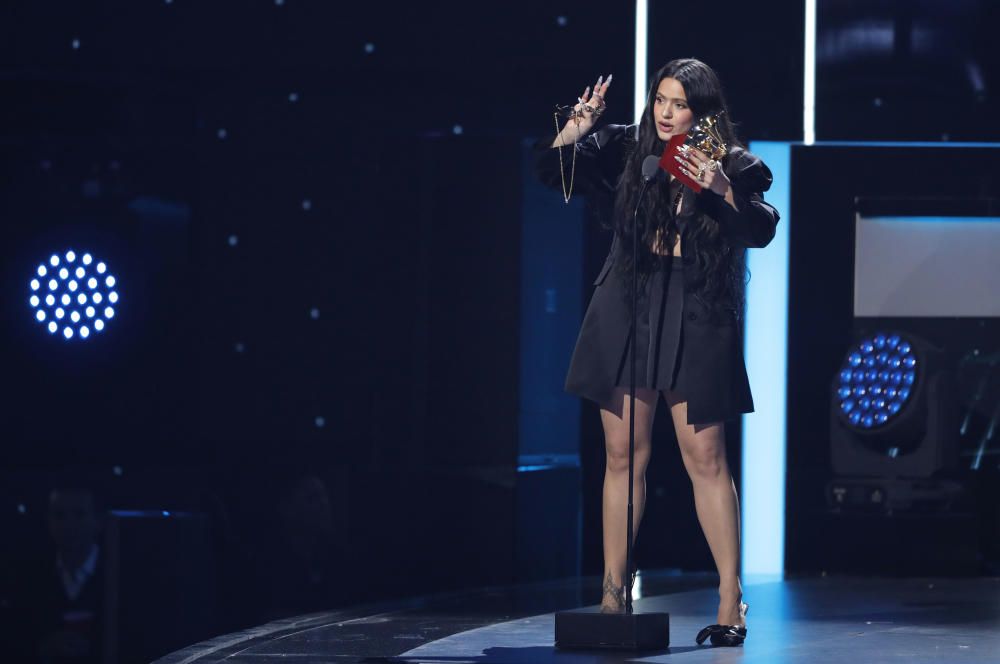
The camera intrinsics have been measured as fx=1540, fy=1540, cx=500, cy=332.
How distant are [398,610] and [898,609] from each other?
1.14m

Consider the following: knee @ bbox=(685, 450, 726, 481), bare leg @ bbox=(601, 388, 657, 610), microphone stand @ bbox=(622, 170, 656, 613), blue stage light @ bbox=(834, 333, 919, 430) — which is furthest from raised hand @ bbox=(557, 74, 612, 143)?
blue stage light @ bbox=(834, 333, 919, 430)

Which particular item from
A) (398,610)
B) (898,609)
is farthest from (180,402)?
(898,609)

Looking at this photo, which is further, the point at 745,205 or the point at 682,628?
the point at 682,628

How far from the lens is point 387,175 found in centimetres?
456

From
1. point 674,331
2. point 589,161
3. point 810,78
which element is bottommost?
point 674,331

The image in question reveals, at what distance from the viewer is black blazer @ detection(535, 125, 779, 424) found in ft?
9.06

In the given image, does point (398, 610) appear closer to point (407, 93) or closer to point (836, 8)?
point (407, 93)

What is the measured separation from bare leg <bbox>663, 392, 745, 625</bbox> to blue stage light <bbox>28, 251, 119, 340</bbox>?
254 centimetres

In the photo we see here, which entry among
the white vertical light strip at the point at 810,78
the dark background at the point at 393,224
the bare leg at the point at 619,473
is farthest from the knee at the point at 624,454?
the white vertical light strip at the point at 810,78

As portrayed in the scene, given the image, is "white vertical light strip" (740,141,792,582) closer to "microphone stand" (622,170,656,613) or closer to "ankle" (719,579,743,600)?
"ankle" (719,579,743,600)

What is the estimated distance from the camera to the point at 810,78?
4457mm

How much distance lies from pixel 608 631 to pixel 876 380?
1961 millimetres

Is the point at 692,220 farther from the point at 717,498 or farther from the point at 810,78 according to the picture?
the point at 810,78

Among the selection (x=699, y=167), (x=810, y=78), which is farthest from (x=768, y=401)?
(x=699, y=167)
